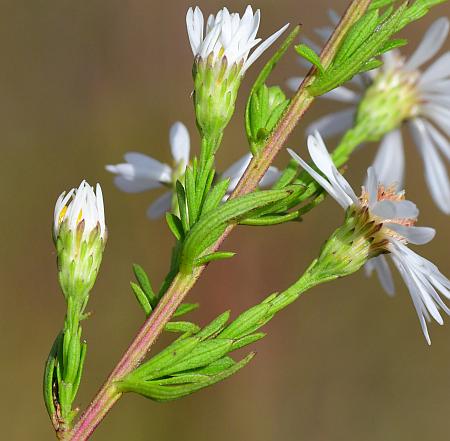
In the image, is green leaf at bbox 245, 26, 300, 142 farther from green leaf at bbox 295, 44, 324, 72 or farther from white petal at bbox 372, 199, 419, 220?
white petal at bbox 372, 199, 419, 220

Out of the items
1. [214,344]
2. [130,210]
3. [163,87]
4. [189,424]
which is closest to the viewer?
[214,344]

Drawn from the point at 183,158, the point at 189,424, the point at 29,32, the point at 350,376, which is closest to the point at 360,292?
the point at 350,376

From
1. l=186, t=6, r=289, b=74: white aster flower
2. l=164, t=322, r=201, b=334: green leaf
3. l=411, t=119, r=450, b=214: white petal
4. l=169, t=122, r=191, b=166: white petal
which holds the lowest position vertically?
l=164, t=322, r=201, b=334: green leaf

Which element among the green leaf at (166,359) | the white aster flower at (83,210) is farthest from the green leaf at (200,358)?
the white aster flower at (83,210)

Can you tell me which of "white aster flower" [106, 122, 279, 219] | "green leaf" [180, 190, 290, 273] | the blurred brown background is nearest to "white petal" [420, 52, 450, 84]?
"white aster flower" [106, 122, 279, 219]

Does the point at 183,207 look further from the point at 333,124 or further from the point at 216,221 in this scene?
the point at 333,124

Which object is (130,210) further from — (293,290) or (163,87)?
(293,290)
